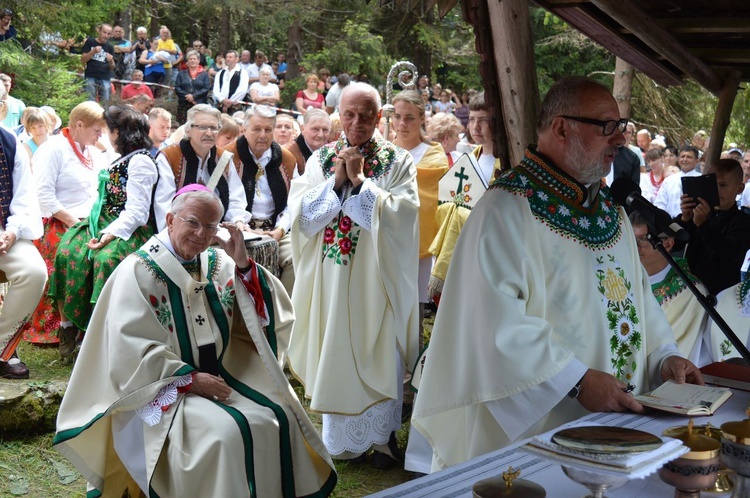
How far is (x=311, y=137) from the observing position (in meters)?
7.22

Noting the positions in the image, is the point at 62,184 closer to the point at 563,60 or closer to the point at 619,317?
the point at 619,317

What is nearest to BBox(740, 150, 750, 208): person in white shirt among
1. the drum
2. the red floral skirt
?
the drum

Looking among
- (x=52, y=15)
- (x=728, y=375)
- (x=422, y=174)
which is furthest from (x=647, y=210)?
(x=52, y=15)

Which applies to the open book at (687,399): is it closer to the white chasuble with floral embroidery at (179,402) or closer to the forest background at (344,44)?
the white chasuble with floral embroidery at (179,402)

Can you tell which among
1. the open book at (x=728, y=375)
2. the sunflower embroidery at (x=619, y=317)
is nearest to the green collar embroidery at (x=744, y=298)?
the open book at (x=728, y=375)

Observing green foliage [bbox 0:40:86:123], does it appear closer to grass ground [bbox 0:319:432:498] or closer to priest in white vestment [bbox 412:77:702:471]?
grass ground [bbox 0:319:432:498]

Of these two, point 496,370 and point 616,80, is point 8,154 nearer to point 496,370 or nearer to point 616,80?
point 496,370

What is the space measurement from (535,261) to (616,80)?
371 inches

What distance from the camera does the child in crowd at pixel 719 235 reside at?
5.70 meters

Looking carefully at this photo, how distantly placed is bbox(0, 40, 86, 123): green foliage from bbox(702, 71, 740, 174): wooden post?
360 inches

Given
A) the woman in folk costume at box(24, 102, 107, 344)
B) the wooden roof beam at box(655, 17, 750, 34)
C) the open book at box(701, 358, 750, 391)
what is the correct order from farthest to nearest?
the woman in folk costume at box(24, 102, 107, 344) → the wooden roof beam at box(655, 17, 750, 34) → the open book at box(701, 358, 750, 391)

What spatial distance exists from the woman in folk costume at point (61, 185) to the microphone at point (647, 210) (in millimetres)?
5146

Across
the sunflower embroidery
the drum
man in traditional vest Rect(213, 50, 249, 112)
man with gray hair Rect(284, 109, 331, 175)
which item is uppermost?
man in traditional vest Rect(213, 50, 249, 112)

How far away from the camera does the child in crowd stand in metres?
5.70
